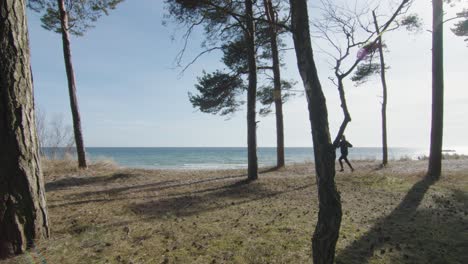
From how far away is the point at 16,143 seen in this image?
12.6 ft

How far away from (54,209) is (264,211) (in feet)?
15.1

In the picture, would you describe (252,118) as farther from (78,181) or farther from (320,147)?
(320,147)

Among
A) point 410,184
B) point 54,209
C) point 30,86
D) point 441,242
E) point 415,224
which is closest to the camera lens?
point 30,86

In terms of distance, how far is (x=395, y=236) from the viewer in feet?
15.9

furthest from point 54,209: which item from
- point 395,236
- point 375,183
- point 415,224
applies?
point 375,183

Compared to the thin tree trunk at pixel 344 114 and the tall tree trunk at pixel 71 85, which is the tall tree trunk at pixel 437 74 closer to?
the thin tree trunk at pixel 344 114

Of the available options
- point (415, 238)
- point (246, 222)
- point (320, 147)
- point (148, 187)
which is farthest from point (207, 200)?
point (320, 147)

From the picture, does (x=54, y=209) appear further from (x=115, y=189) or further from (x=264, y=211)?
(x=264, y=211)

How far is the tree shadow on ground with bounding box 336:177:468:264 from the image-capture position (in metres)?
4.07

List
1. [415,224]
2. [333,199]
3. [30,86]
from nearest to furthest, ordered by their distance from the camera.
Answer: [333,199]
[30,86]
[415,224]

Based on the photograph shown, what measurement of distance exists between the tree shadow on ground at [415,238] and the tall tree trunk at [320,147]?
1.16m

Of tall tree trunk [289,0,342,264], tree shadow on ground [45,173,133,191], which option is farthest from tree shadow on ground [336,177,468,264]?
tree shadow on ground [45,173,133,191]

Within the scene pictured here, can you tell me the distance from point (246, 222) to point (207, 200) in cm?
238

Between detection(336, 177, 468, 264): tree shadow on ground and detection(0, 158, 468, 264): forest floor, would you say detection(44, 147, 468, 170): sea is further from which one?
detection(336, 177, 468, 264): tree shadow on ground
